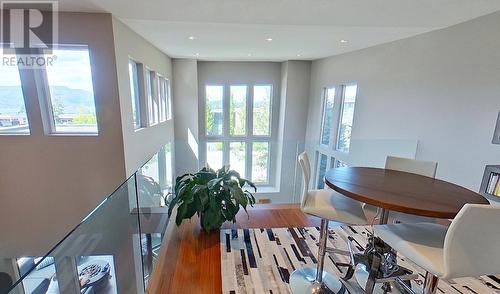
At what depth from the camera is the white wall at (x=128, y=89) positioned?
3.13 meters

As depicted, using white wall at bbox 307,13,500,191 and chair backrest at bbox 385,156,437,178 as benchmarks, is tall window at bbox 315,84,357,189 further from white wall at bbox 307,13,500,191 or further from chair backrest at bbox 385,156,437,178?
chair backrest at bbox 385,156,437,178

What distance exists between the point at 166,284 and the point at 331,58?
18.4 ft

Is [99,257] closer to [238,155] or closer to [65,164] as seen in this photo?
[65,164]

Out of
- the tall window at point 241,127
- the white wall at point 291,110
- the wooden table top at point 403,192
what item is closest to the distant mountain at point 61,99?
the wooden table top at point 403,192

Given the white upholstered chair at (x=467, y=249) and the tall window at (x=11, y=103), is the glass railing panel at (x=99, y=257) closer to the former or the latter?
the white upholstered chair at (x=467, y=249)

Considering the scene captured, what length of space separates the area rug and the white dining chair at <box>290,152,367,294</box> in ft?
0.38

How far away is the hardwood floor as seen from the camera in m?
2.08

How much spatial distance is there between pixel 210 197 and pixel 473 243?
2133 millimetres

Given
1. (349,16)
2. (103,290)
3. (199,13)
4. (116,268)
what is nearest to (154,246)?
(116,268)

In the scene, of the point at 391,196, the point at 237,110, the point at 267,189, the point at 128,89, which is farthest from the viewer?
the point at 237,110

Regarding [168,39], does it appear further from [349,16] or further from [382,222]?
[382,222]

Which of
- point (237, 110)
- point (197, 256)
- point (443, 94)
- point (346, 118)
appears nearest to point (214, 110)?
point (237, 110)

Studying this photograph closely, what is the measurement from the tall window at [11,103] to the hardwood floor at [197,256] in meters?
2.53

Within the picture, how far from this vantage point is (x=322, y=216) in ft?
5.54
